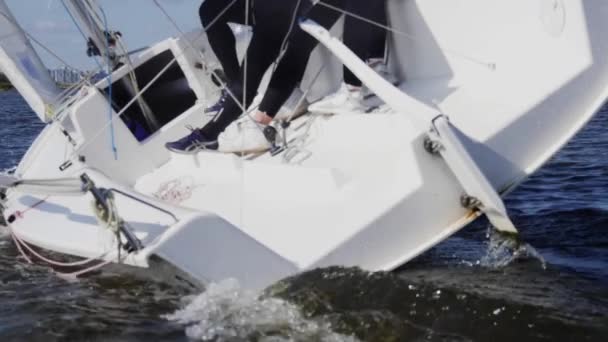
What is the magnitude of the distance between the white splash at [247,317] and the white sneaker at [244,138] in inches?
73.3

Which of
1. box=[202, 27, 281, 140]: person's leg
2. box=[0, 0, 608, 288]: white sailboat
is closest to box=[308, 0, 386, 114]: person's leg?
box=[0, 0, 608, 288]: white sailboat

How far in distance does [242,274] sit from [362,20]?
268cm

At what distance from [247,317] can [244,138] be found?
6.57 ft

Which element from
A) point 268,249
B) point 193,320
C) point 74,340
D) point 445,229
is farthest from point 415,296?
point 74,340

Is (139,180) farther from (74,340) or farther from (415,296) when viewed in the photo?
(415,296)

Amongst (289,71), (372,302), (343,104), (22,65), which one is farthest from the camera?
(22,65)

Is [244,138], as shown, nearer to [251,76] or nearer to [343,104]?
[251,76]

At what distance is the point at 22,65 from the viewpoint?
7492mm

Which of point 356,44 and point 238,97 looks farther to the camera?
point 238,97

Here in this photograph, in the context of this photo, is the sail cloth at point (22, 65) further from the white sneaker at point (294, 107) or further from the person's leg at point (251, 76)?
the white sneaker at point (294, 107)

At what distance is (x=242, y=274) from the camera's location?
13.4 feet

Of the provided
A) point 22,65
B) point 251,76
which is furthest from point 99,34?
point 251,76

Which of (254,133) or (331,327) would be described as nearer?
(331,327)

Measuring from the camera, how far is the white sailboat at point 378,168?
4195mm
